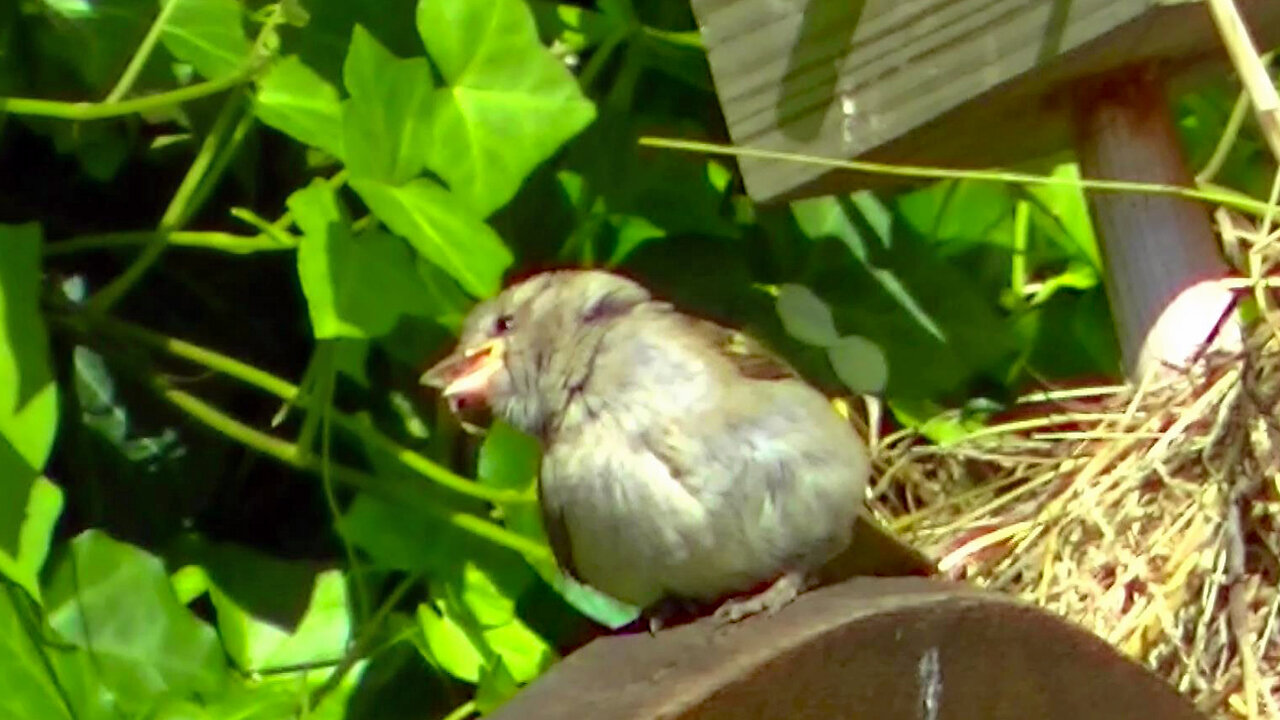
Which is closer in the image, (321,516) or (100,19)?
(100,19)

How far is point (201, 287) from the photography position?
132 cm

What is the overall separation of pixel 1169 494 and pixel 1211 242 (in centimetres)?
17

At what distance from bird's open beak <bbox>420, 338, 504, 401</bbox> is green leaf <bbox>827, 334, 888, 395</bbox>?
1.06ft

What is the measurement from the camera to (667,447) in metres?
0.97

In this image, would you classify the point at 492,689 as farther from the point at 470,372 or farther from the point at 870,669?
the point at 870,669

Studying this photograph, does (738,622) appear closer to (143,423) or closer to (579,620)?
(579,620)

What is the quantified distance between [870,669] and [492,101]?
435 mm

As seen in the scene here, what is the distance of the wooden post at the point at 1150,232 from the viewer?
3.87 ft

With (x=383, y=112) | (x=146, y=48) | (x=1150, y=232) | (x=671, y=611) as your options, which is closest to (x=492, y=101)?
Answer: (x=383, y=112)

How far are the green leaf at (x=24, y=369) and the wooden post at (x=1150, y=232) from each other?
1.99 ft

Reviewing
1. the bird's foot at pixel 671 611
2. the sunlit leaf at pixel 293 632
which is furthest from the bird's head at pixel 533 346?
the sunlit leaf at pixel 293 632

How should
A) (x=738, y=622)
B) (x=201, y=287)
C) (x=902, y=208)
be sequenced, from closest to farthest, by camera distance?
(x=738, y=622) → (x=201, y=287) → (x=902, y=208)

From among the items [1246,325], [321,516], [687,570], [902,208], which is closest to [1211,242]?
[1246,325]

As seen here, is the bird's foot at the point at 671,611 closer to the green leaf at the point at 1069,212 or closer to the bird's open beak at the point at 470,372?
the bird's open beak at the point at 470,372
